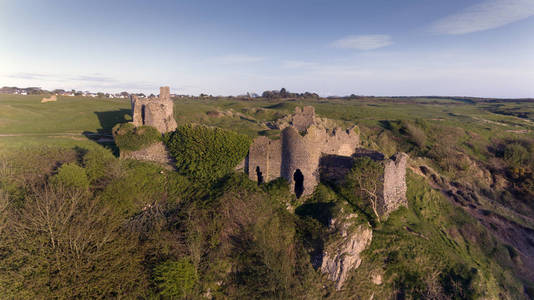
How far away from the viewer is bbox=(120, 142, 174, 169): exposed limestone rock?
21.6 metres

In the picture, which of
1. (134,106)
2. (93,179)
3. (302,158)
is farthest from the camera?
(134,106)

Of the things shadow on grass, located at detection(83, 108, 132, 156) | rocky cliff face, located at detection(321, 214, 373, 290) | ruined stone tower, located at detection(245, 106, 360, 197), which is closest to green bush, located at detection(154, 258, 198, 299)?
rocky cliff face, located at detection(321, 214, 373, 290)

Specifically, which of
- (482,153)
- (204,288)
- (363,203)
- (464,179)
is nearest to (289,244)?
(204,288)

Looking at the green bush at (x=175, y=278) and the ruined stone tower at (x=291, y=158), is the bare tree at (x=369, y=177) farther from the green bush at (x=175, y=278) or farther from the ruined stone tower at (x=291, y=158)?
the green bush at (x=175, y=278)

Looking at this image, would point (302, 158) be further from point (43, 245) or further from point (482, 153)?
point (482, 153)

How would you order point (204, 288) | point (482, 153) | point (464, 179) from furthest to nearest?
point (482, 153) < point (464, 179) < point (204, 288)

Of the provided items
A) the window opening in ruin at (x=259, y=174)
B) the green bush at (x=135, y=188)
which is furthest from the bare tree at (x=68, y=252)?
the window opening in ruin at (x=259, y=174)

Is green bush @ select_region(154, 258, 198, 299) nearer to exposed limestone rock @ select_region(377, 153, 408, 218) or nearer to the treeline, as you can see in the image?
exposed limestone rock @ select_region(377, 153, 408, 218)

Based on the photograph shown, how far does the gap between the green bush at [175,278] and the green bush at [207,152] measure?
26.0 feet

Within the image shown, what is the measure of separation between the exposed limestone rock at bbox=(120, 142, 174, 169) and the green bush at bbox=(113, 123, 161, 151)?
39 centimetres

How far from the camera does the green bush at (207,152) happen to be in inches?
789

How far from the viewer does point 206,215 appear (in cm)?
1612

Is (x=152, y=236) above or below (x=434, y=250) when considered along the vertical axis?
above

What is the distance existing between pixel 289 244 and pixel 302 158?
6882 mm
